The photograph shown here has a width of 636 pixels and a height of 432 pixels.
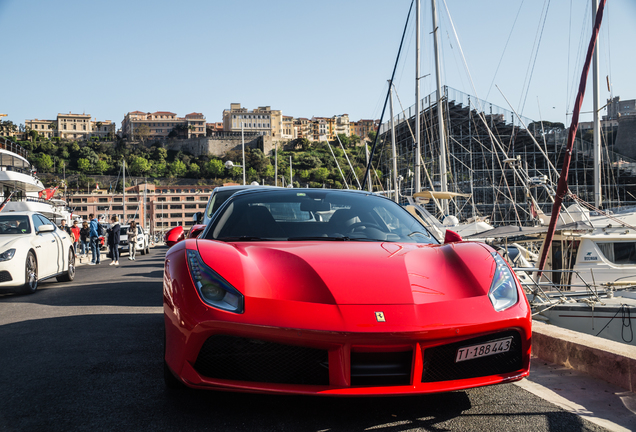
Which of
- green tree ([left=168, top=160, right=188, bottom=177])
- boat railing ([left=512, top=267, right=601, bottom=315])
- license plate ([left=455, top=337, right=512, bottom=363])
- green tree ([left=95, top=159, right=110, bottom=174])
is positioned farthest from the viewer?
green tree ([left=95, top=159, right=110, bottom=174])

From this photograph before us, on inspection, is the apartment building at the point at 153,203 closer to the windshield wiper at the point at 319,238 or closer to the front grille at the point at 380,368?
the windshield wiper at the point at 319,238

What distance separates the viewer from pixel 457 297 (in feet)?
8.75

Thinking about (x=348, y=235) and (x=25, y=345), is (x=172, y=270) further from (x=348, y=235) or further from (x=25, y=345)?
(x=25, y=345)

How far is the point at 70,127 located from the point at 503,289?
198821mm

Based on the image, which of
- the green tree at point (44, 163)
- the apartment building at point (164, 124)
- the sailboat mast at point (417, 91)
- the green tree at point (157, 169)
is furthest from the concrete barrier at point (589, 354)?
the apartment building at point (164, 124)

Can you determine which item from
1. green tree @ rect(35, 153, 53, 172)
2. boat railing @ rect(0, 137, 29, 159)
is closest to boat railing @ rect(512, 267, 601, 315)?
boat railing @ rect(0, 137, 29, 159)

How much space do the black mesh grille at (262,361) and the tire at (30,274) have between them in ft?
22.6

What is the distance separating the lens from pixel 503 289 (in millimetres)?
2814

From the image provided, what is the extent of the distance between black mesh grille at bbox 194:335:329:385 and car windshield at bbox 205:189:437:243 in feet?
3.30

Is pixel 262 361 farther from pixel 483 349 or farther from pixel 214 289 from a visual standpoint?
pixel 483 349

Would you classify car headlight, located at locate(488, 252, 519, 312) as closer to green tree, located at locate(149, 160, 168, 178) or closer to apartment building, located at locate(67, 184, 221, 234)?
apartment building, located at locate(67, 184, 221, 234)

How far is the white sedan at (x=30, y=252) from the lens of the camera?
25.8 ft

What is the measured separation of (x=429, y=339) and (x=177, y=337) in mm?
1254

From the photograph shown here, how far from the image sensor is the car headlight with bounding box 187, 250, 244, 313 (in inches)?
100
